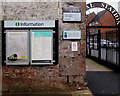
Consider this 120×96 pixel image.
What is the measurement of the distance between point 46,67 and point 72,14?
1863 mm

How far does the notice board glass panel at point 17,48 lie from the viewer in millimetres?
6062

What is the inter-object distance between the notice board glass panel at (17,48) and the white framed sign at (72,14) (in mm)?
1428

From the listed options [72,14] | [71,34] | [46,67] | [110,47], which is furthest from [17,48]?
[110,47]

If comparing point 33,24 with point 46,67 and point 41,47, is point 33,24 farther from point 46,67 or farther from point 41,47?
point 46,67

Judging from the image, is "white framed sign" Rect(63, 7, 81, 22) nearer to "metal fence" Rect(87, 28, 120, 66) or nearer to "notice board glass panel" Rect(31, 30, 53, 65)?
"notice board glass panel" Rect(31, 30, 53, 65)

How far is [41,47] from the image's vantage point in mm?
6055

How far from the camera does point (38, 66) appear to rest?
6.15 meters

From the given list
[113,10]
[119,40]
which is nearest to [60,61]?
[119,40]

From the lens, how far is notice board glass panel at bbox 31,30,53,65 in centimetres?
603

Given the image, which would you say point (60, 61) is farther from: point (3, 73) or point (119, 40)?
point (119, 40)

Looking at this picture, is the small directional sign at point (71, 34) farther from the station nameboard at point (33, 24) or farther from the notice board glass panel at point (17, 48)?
the notice board glass panel at point (17, 48)

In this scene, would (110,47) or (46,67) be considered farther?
(110,47)

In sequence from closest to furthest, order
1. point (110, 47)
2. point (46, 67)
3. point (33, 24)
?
point (33, 24) < point (46, 67) < point (110, 47)

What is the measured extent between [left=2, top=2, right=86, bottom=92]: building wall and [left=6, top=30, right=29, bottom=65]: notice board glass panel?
0.27 meters
